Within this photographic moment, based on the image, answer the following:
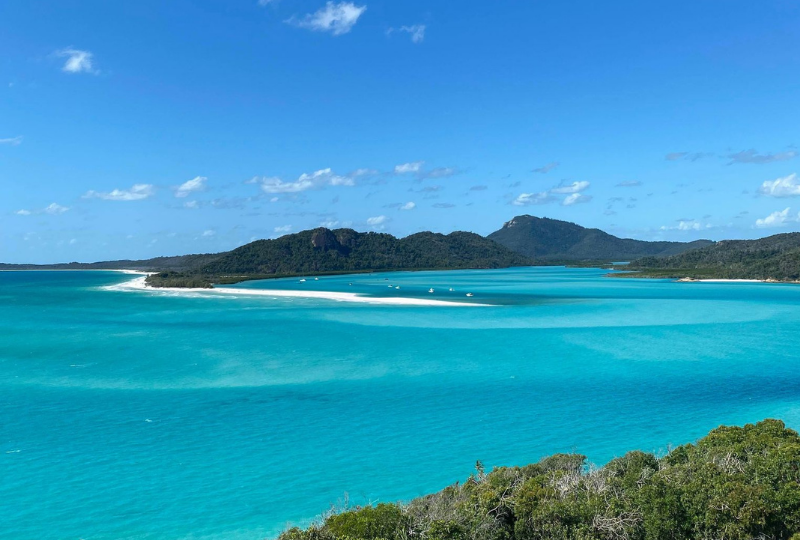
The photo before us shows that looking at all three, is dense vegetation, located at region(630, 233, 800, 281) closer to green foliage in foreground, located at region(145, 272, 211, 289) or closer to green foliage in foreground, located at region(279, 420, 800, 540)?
green foliage in foreground, located at region(145, 272, 211, 289)

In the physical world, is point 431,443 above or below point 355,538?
below

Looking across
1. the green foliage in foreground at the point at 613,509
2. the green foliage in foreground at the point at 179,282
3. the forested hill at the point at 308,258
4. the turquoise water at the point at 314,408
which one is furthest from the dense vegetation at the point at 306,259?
the green foliage in foreground at the point at 613,509

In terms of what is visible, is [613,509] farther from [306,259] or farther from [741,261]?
[306,259]

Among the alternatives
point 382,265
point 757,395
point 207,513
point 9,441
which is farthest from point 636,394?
point 382,265

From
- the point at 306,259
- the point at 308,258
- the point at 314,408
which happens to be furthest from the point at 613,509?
the point at 308,258

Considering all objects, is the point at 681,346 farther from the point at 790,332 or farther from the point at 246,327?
the point at 246,327

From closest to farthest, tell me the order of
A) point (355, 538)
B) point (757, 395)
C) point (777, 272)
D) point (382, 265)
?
1. point (355, 538)
2. point (757, 395)
3. point (777, 272)
4. point (382, 265)
